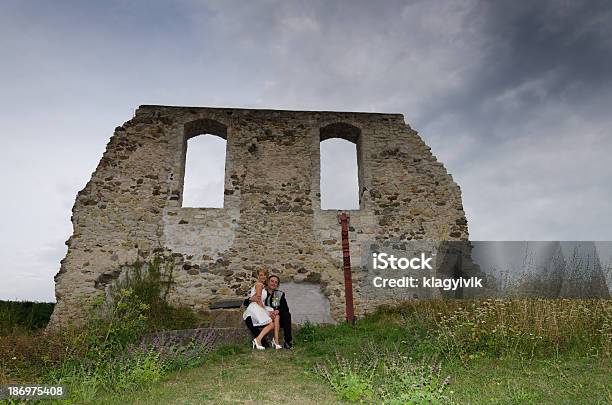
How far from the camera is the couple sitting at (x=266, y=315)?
694cm

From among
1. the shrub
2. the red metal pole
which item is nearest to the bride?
the red metal pole

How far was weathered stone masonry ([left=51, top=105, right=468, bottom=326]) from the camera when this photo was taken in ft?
30.8

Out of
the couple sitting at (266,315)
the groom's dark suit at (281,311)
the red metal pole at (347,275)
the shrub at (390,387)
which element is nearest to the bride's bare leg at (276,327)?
the couple sitting at (266,315)

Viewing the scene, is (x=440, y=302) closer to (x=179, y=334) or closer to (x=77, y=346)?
(x=179, y=334)

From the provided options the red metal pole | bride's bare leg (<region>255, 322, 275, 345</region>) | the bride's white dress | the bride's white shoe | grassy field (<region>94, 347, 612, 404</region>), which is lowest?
grassy field (<region>94, 347, 612, 404</region>)

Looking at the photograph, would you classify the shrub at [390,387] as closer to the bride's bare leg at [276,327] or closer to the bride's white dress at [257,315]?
the bride's bare leg at [276,327]

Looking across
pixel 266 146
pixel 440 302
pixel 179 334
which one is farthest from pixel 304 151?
pixel 179 334

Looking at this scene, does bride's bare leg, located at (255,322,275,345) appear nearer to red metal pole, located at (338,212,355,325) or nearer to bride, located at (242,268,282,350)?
bride, located at (242,268,282,350)

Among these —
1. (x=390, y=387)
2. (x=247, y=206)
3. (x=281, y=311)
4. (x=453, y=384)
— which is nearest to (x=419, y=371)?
(x=453, y=384)

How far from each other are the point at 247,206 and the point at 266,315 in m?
3.42

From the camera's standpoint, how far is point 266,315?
7070 millimetres

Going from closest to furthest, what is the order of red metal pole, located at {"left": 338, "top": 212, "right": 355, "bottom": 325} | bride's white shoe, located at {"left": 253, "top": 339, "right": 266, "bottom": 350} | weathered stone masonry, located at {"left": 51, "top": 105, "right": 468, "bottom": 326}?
bride's white shoe, located at {"left": 253, "top": 339, "right": 266, "bottom": 350}, red metal pole, located at {"left": 338, "top": 212, "right": 355, "bottom": 325}, weathered stone masonry, located at {"left": 51, "top": 105, "right": 468, "bottom": 326}

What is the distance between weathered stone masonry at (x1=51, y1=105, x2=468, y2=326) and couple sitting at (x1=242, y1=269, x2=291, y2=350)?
2057 millimetres

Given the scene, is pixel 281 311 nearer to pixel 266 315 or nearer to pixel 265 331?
pixel 266 315
